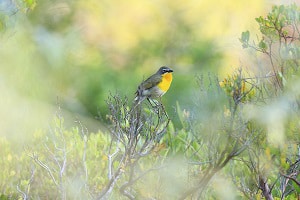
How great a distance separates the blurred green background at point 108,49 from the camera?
275 inches

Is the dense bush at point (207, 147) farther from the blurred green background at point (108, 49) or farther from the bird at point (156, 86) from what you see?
the blurred green background at point (108, 49)

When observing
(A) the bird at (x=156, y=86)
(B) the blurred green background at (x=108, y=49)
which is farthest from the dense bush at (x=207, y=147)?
(B) the blurred green background at (x=108, y=49)

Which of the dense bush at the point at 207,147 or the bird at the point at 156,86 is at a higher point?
the bird at the point at 156,86

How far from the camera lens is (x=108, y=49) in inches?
391

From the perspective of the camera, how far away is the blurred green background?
6.99 m

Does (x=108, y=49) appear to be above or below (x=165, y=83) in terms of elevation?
above

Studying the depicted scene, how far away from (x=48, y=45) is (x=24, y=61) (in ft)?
3.65

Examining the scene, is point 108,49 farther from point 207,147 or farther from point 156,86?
point 207,147

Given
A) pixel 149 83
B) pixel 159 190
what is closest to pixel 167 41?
pixel 149 83

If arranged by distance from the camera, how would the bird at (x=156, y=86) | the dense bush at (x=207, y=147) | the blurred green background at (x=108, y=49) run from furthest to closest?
1. the blurred green background at (x=108, y=49)
2. the bird at (x=156, y=86)
3. the dense bush at (x=207, y=147)

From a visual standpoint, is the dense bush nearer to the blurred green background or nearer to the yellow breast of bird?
the yellow breast of bird

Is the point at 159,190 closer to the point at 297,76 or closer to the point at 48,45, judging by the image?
the point at 297,76

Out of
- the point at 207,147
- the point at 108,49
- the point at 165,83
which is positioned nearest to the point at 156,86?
the point at 165,83

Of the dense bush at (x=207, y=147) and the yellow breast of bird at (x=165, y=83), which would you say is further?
the yellow breast of bird at (x=165, y=83)
